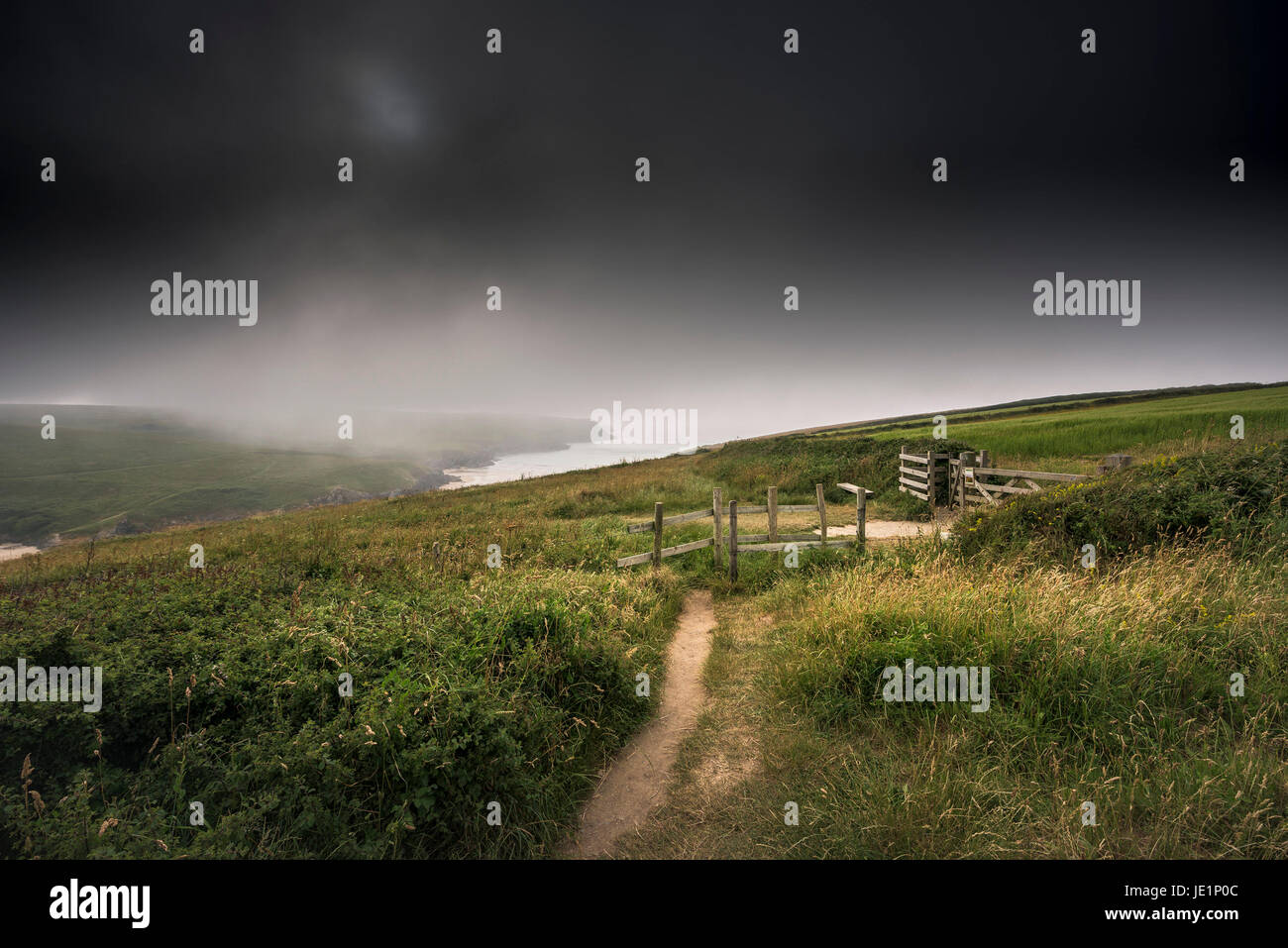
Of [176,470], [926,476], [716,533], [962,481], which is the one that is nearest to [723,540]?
[716,533]

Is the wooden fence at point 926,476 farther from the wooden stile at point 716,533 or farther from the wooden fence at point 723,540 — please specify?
the wooden stile at point 716,533

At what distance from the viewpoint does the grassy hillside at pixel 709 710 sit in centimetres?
301

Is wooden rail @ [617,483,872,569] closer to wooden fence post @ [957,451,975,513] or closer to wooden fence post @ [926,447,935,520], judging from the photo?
wooden fence post @ [957,451,975,513]

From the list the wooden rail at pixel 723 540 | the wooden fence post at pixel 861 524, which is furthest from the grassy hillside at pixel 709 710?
the wooden fence post at pixel 861 524

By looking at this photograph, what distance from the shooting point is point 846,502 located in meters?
20.0

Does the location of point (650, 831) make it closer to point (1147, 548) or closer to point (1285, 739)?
point (1285, 739)

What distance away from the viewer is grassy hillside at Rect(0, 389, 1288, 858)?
3008mm

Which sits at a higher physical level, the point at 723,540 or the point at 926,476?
the point at 926,476

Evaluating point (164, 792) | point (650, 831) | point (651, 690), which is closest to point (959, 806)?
point (650, 831)

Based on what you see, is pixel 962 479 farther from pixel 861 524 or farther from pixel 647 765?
pixel 647 765

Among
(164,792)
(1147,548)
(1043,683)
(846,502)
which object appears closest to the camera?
(164,792)

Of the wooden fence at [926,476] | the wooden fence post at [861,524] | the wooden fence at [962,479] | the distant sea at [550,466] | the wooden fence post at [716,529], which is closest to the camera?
the wooden fence post at [716,529]

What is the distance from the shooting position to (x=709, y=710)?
527 cm
